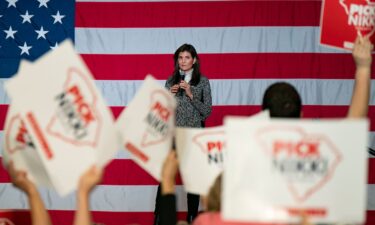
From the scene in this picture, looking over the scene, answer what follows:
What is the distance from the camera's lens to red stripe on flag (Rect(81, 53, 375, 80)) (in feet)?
12.2

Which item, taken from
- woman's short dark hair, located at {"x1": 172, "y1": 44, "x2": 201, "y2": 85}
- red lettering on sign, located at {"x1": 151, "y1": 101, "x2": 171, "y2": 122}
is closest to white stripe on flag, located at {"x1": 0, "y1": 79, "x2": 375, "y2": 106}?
woman's short dark hair, located at {"x1": 172, "y1": 44, "x2": 201, "y2": 85}

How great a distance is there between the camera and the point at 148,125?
1.59 m

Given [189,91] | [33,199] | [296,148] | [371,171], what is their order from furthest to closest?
[371,171] < [189,91] < [33,199] < [296,148]

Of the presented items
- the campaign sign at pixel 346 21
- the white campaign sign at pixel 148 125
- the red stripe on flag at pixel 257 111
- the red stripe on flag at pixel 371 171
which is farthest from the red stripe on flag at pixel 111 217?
the white campaign sign at pixel 148 125

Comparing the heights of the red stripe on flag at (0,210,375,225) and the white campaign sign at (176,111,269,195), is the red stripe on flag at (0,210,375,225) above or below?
below

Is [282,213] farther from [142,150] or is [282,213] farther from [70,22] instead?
[70,22]

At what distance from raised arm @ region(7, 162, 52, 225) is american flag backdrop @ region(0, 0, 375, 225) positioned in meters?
2.20

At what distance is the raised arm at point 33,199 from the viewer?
150cm

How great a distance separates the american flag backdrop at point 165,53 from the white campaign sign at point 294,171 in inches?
98.3

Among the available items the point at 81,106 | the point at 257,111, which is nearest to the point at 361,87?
the point at 81,106

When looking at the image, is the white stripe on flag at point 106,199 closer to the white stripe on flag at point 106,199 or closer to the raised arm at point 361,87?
the white stripe on flag at point 106,199

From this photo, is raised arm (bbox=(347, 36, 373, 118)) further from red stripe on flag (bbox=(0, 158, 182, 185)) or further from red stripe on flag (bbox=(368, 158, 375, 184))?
red stripe on flag (bbox=(0, 158, 182, 185))

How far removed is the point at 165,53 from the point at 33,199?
2.35m

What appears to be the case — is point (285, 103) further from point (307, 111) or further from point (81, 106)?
point (307, 111)
